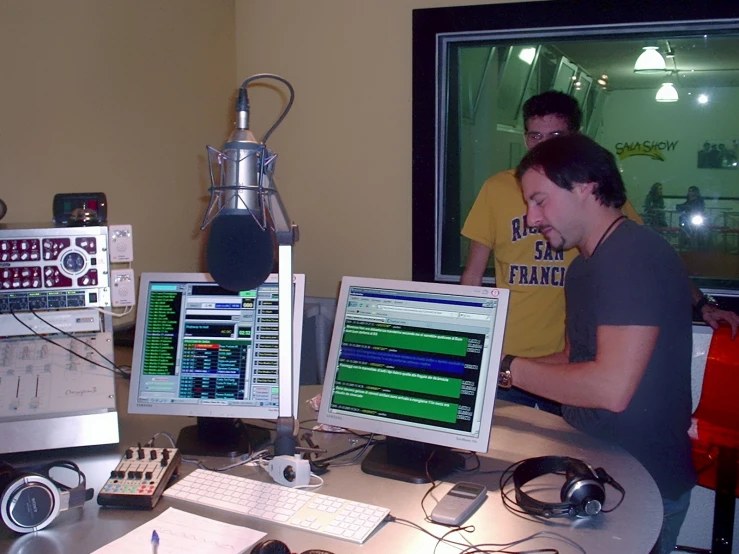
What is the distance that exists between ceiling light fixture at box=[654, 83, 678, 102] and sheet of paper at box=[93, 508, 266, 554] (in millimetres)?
2388

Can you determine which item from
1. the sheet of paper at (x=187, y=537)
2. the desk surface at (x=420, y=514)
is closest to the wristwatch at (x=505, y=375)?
the desk surface at (x=420, y=514)

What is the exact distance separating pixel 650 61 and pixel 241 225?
2.28m

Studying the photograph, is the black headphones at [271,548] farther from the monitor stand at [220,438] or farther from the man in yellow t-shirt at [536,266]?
the man in yellow t-shirt at [536,266]

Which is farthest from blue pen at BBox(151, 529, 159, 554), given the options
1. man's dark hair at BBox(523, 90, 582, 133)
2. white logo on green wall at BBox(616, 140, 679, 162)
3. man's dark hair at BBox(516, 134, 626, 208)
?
white logo on green wall at BBox(616, 140, 679, 162)

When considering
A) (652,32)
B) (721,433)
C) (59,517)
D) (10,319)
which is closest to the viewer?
(59,517)

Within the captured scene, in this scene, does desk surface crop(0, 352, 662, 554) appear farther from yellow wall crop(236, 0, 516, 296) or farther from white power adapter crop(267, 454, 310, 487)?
yellow wall crop(236, 0, 516, 296)

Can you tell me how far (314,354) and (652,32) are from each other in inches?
73.6

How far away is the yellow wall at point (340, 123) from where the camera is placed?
10.5 ft

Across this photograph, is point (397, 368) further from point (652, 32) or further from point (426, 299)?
point (652, 32)

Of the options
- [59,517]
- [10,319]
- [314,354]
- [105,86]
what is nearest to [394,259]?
[314,354]

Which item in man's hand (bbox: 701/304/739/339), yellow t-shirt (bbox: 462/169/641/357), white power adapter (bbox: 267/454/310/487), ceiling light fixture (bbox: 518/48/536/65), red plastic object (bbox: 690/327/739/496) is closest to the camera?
white power adapter (bbox: 267/454/310/487)

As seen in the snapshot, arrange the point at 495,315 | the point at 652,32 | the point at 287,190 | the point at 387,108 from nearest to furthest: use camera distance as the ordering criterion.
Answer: the point at 495,315
the point at 652,32
the point at 387,108
the point at 287,190

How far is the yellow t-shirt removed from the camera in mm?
2527

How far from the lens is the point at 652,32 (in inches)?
111
